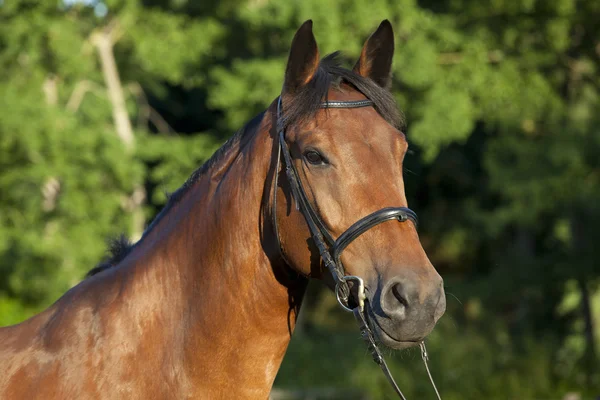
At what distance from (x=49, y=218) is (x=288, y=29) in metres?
6.57

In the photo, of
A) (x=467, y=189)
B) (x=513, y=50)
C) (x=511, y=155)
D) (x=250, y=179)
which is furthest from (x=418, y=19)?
(x=250, y=179)

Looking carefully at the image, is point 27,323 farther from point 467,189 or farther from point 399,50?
point 467,189

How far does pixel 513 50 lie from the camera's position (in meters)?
17.3

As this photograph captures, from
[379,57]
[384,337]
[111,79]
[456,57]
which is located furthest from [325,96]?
[111,79]

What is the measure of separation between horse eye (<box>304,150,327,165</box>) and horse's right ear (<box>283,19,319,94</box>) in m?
0.33

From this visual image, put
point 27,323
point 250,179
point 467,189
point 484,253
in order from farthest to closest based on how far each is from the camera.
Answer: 1. point 484,253
2. point 467,189
3. point 27,323
4. point 250,179

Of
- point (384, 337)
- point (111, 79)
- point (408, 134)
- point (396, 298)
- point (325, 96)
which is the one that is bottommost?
point (408, 134)

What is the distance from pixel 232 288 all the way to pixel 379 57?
3.86 ft

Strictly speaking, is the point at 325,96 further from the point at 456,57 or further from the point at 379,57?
the point at 456,57

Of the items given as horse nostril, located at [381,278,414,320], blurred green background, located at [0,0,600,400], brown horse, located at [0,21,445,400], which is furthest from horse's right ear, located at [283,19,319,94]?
blurred green background, located at [0,0,600,400]

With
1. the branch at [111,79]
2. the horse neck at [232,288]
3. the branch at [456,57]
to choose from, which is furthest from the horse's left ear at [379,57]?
the branch at [111,79]

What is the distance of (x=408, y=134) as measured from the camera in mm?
16031

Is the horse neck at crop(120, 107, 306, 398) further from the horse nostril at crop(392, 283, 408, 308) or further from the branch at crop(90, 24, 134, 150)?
the branch at crop(90, 24, 134, 150)

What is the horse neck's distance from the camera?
2.98m
